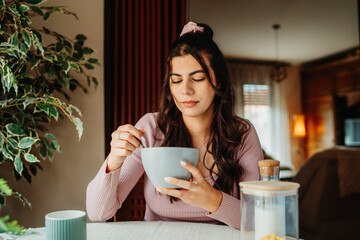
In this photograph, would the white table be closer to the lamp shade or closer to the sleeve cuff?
the sleeve cuff

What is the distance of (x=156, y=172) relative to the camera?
677 millimetres

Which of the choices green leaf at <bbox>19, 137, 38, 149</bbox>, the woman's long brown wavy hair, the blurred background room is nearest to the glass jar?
the woman's long brown wavy hair

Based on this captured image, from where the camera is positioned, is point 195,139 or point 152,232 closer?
point 152,232

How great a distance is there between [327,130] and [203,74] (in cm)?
647

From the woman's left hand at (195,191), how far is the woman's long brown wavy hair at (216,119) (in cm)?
27

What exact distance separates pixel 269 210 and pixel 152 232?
351 millimetres

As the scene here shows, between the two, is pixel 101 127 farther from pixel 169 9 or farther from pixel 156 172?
pixel 156 172

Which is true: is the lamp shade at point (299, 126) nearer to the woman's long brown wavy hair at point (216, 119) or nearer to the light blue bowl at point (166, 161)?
the woman's long brown wavy hair at point (216, 119)

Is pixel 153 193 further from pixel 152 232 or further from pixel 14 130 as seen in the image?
pixel 14 130

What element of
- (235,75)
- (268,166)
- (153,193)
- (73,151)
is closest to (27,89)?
(73,151)

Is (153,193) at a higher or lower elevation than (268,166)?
lower

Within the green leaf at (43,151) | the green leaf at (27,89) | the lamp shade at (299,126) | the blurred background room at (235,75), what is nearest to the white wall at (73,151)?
the blurred background room at (235,75)

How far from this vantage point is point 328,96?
676 cm

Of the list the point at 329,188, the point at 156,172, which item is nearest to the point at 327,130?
the point at 329,188
